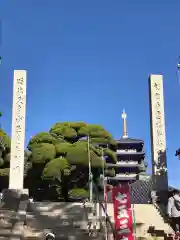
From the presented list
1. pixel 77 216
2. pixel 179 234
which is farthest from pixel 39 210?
pixel 179 234

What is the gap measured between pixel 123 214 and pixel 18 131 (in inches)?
489

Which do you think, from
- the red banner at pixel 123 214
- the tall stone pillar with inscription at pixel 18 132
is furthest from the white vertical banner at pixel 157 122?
the red banner at pixel 123 214

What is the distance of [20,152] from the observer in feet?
67.9

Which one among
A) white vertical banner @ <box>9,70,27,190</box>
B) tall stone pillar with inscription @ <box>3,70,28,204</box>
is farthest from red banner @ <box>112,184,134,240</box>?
white vertical banner @ <box>9,70,27,190</box>

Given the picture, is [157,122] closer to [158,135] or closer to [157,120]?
[157,120]

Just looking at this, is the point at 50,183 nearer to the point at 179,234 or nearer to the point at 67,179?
the point at 67,179

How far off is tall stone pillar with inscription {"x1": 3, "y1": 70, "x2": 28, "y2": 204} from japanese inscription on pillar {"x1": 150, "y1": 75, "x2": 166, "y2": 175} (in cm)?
622

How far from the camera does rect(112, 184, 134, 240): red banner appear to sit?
9062 millimetres

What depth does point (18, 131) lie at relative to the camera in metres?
20.9

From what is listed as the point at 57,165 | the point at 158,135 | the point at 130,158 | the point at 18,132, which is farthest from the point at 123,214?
the point at 130,158

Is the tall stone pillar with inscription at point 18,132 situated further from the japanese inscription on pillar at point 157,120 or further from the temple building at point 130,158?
the temple building at point 130,158

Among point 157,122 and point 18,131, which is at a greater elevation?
point 157,122

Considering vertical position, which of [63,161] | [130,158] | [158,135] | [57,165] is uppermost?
[158,135]

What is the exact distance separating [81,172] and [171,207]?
15.2 meters
